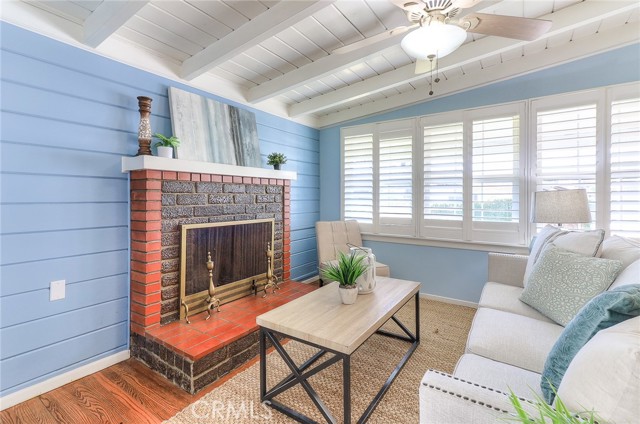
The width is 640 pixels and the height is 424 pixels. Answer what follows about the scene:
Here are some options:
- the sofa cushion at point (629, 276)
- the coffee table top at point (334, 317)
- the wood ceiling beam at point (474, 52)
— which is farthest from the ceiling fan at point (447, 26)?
the coffee table top at point (334, 317)

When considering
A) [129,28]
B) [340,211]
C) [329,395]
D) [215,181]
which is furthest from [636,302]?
[340,211]

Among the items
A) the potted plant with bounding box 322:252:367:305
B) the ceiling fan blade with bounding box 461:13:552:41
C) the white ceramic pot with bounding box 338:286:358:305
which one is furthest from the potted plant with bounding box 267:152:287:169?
the ceiling fan blade with bounding box 461:13:552:41

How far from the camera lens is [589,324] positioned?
103cm

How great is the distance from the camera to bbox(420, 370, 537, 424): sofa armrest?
0.94 meters

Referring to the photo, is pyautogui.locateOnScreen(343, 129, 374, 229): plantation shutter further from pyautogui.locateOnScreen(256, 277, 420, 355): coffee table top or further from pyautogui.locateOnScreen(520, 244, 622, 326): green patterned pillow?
pyautogui.locateOnScreen(520, 244, 622, 326): green patterned pillow

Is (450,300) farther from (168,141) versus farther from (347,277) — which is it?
(168,141)

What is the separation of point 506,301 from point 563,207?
968mm

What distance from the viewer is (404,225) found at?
3.71 metres

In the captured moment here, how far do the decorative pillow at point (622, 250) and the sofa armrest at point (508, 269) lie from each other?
613mm

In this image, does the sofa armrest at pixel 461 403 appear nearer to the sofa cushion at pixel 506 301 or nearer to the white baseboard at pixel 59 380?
the sofa cushion at pixel 506 301

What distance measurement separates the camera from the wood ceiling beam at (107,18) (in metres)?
1.70

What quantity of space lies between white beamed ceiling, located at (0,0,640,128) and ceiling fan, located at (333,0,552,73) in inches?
18.8

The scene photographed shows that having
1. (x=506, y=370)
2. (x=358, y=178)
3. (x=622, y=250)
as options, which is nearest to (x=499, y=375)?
(x=506, y=370)

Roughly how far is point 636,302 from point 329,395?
1.55 meters
